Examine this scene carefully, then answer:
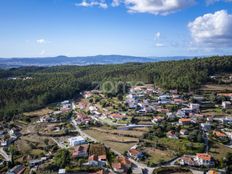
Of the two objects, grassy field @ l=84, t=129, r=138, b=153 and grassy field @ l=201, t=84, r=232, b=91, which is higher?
grassy field @ l=201, t=84, r=232, b=91

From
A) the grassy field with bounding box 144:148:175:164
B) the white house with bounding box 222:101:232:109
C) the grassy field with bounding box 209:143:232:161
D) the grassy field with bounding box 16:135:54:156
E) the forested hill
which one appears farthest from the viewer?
the forested hill

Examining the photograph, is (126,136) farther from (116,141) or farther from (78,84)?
(78,84)

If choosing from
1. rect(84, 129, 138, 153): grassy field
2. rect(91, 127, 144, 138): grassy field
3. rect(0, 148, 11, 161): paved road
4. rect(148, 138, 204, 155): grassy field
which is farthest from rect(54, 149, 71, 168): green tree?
rect(148, 138, 204, 155): grassy field

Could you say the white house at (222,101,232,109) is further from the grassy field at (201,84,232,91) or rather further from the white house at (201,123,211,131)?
the grassy field at (201,84,232,91)

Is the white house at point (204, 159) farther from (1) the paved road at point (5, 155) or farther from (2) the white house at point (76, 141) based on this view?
(1) the paved road at point (5, 155)

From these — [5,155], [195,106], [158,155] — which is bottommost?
[5,155]

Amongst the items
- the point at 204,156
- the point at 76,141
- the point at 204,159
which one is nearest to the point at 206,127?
the point at 204,156

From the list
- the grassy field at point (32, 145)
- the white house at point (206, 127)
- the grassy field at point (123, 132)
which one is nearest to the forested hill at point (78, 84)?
the grassy field at point (32, 145)
